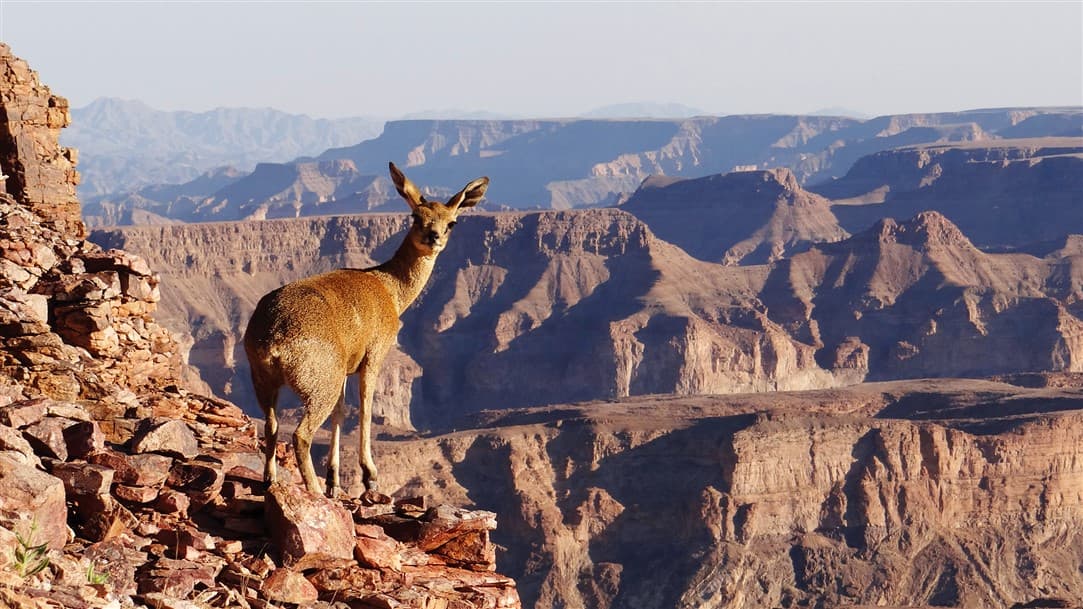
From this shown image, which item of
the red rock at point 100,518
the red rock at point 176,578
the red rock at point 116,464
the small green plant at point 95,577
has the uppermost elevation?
the red rock at point 116,464

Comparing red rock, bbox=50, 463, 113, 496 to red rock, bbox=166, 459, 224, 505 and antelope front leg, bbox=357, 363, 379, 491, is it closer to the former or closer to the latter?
red rock, bbox=166, 459, 224, 505

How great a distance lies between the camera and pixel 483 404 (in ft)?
483

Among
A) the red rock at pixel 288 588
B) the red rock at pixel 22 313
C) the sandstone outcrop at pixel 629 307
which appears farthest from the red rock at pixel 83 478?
the sandstone outcrop at pixel 629 307

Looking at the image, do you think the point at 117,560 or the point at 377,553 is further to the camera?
the point at 377,553

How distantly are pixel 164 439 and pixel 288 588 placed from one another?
2.51m

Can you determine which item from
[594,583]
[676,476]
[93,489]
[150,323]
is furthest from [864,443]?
[93,489]

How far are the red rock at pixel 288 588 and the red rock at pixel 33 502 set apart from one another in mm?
1597

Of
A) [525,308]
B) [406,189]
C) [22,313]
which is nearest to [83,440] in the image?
[22,313]

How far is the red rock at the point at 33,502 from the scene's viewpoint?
1102 centimetres

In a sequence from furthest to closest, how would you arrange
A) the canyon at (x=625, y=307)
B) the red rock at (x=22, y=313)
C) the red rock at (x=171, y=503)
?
the canyon at (x=625, y=307) → the red rock at (x=22, y=313) → the red rock at (x=171, y=503)

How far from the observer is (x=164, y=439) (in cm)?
1387

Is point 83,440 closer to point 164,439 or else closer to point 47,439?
point 47,439

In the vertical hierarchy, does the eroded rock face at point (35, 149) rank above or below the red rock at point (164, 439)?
above

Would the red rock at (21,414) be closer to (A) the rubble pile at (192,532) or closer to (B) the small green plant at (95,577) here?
(A) the rubble pile at (192,532)
